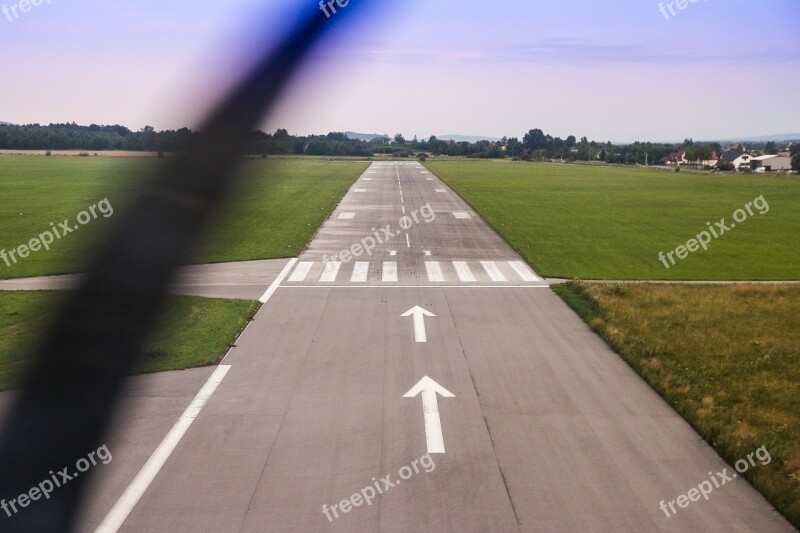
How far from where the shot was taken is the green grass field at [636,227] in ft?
102

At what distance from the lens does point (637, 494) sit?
10453mm

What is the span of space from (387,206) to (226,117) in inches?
2005

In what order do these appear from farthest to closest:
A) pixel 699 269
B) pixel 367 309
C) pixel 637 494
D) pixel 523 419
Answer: pixel 699 269 → pixel 367 309 → pixel 523 419 → pixel 637 494

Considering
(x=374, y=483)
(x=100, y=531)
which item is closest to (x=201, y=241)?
(x=100, y=531)

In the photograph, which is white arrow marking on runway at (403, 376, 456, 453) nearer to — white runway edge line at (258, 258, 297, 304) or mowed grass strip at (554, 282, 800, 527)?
mowed grass strip at (554, 282, 800, 527)

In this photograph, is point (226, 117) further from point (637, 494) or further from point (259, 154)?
point (637, 494)

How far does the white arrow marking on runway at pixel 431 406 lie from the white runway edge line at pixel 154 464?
4.21 meters


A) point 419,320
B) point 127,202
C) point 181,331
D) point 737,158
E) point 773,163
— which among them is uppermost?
point 127,202

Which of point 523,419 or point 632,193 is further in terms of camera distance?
point 632,193

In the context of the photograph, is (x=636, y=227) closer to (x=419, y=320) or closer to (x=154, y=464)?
(x=419, y=320)

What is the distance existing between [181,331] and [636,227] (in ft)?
109

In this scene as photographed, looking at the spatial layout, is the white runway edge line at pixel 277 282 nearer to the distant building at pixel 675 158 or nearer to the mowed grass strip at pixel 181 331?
the mowed grass strip at pixel 181 331

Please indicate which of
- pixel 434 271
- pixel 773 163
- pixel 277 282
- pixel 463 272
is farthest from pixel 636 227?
pixel 773 163

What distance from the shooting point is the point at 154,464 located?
11.2 meters
